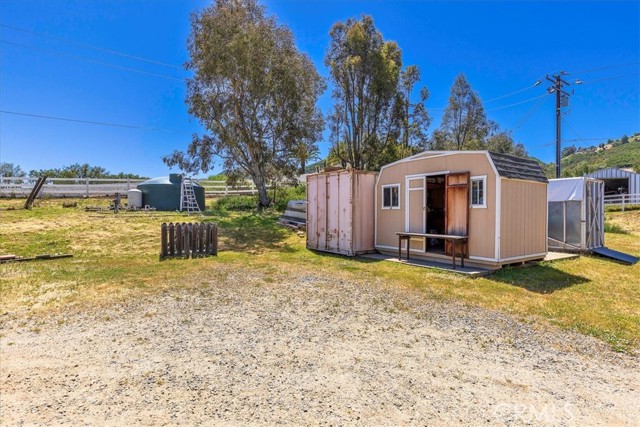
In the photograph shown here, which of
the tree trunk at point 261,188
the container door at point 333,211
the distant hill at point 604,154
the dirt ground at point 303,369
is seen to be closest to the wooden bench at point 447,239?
the container door at point 333,211

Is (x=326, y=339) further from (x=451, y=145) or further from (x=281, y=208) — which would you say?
(x=451, y=145)

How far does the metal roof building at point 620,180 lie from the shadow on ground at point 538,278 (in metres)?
32.7

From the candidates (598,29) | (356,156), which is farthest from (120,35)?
(598,29)

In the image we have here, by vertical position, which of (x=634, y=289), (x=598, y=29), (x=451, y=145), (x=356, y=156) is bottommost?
(x=634, y=289)

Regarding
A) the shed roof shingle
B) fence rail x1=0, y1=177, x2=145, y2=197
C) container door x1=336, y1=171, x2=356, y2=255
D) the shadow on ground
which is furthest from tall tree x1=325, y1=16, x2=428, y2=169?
fence rail x1=0, y1=177, x2=145, y2=197

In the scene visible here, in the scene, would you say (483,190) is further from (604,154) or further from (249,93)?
(604,154)

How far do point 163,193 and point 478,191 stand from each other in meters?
17.8

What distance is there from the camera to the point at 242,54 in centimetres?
1644

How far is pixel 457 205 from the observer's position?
9.44m

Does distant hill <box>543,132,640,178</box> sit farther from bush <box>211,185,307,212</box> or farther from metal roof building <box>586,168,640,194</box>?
bush <box>211,185,307,212</box>

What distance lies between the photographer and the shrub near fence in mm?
9859

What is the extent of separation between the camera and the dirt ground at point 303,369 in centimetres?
274

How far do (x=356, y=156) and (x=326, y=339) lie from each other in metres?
19.2

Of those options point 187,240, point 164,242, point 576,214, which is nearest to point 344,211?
point 187,240
